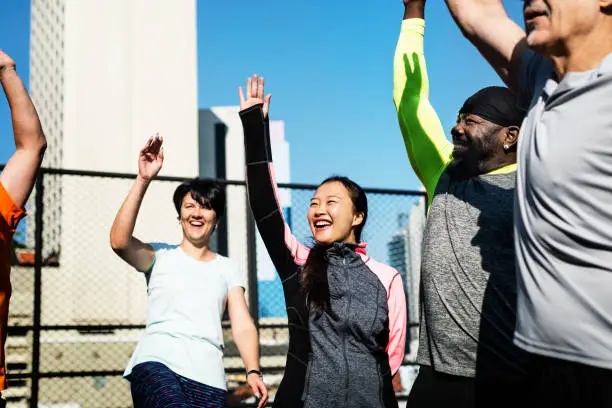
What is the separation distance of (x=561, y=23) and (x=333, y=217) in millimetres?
1778

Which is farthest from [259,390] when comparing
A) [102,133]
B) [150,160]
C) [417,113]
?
[102,133]

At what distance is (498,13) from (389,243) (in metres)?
5.33

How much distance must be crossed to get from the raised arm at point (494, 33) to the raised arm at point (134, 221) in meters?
1.98

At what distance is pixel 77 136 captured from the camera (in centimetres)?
1026

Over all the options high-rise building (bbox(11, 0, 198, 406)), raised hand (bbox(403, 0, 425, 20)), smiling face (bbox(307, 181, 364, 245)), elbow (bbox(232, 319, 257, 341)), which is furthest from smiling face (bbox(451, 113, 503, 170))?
high-rise building (bbox(11, 0, 198, 406))

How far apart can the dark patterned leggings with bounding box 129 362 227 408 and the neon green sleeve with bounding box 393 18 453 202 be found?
4.50 feet

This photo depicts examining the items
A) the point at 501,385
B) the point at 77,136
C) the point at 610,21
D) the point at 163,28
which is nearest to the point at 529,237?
the point at 610,21

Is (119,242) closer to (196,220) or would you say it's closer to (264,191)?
(196,220)

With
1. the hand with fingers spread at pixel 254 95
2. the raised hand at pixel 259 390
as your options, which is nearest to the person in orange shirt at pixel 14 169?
the hand with fingers spread at pixel 254 95

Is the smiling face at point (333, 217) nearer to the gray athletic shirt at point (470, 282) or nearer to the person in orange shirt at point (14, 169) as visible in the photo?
the gray athletic shirt at point (470, 282)

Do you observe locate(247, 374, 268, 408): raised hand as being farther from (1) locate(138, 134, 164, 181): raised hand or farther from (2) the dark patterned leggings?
(1) locate(138, 134, 164, 181): raised hand

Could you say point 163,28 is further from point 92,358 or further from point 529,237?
point 529,237

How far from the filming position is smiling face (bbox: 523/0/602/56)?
145 cm

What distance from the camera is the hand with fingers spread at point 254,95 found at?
9.73 ft
